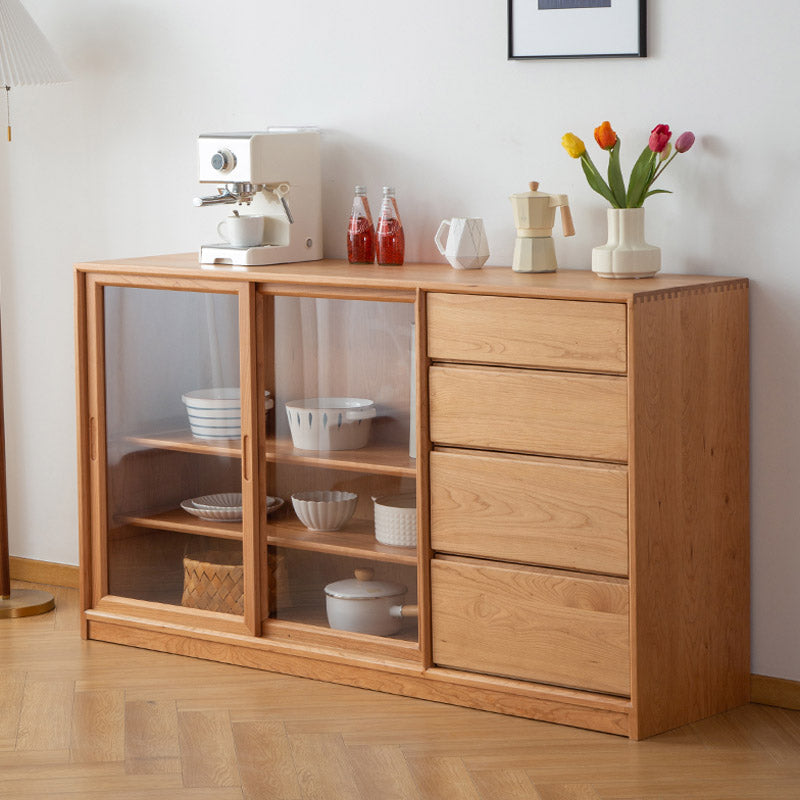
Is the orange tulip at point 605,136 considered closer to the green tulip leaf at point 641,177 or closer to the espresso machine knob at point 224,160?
the green tulip leaf at point 641,177

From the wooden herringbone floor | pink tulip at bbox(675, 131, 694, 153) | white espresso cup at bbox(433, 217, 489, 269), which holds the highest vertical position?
pink tulip at bbox(675, 131, 694, 153)

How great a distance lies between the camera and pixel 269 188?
3.32m

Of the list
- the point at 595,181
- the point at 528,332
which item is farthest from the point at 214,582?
the point at 595,181

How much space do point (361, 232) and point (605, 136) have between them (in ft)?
2.23

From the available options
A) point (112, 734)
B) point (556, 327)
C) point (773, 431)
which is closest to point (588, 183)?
point (556, 327)

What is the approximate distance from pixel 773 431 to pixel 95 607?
1.71 m

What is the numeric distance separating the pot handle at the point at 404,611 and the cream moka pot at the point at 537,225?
77 centimetres

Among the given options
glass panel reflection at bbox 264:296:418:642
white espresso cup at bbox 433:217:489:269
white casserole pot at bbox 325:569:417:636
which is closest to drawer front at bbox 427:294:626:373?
glass panel reflection at bbox 264:296:418:642

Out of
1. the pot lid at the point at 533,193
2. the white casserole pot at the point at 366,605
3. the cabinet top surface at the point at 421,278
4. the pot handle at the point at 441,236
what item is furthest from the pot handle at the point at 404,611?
the pot lid at the point at 533,193

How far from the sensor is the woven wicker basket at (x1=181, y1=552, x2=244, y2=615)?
3281 millimetres

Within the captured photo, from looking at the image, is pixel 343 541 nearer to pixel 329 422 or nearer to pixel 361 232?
pixel 329 422

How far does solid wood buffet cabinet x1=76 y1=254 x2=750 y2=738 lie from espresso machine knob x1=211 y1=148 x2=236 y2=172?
0.24 meters

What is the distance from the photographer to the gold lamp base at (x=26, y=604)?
369 centimetres

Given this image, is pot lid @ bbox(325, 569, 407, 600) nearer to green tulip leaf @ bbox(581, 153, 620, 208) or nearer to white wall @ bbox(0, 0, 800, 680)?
white wall @ bbox(0, 0, 800, 680)
